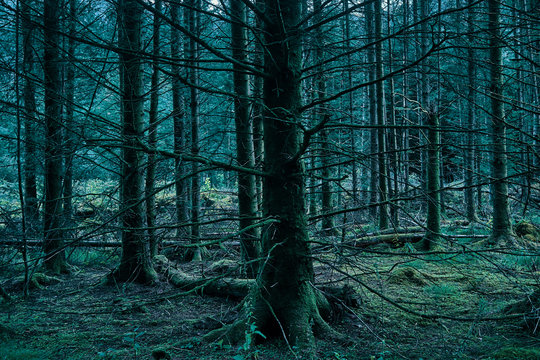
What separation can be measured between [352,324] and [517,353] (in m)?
1.95

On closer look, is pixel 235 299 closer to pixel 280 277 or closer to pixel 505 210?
pixel 280 277

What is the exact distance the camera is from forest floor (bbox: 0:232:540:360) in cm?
349

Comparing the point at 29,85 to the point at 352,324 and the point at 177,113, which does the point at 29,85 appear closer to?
the point at 177,113

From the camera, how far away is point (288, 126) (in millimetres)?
3836

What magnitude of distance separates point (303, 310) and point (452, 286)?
13.4ft

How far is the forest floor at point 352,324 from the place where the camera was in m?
3.49

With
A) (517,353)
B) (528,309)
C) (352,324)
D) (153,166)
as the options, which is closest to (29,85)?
(153,166)

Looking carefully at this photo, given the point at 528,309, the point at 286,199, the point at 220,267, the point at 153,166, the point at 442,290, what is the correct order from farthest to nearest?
1. the point at 220,267
2. the point at 153,166
3. the point at 442,290
4. the point at 528,309
5. the point at 286,199

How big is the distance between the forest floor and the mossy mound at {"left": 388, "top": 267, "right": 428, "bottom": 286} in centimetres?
2

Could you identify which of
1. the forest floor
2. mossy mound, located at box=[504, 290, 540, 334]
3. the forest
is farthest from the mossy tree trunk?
mossy mound, located at box=[504, 290, 540, 334]

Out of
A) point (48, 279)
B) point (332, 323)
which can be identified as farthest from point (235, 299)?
point (48, 279)

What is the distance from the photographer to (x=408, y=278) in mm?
7164

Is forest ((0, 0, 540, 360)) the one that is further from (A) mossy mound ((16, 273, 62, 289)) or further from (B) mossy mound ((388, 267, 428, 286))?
(A) mossy mound ((16, 273, 62, 289))

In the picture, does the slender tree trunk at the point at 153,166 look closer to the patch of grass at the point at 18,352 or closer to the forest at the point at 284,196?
the forest at the point at 284,196
